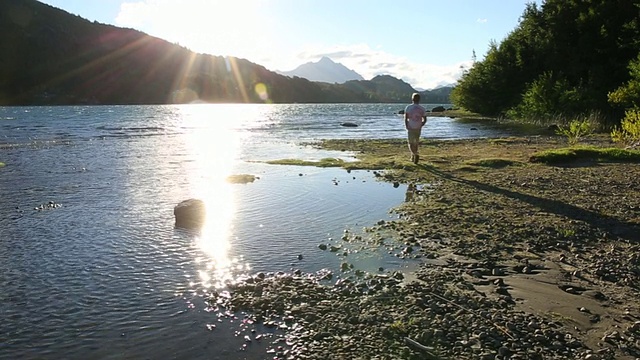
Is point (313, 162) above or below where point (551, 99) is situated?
below

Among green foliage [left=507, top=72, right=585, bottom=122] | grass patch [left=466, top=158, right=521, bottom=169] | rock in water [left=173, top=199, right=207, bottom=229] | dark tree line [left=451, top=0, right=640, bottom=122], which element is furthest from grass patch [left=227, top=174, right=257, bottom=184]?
green foliage [left=507, top=72, right=585, bottom=122]

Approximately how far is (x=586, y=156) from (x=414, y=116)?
8.79m

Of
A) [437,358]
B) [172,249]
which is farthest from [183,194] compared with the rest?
[437,358]

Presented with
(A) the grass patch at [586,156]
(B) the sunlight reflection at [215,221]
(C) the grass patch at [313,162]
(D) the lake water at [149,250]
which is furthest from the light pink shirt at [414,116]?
(B) the sunlight reflection at [215,221]

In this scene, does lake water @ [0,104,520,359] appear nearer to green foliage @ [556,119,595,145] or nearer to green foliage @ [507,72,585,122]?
green foliage @ [556,119,595,145]

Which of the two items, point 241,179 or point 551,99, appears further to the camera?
point 551,99

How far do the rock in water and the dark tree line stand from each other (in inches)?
1318

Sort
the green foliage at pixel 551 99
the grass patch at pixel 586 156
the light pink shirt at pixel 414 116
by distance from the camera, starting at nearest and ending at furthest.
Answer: the light pink shirt at pixel 414 116
the grass patch at pixel 586 156
the green foliage at pixel 551 99

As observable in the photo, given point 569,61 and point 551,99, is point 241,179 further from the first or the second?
point 569,61

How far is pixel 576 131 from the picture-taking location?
111ft

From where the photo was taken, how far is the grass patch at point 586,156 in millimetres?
21641

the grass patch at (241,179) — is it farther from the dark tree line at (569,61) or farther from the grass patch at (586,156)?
the dark tree line at (569,61)

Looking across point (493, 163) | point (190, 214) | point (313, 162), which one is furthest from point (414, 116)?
point (190, 214)

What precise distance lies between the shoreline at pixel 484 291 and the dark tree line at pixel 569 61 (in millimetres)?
28449
